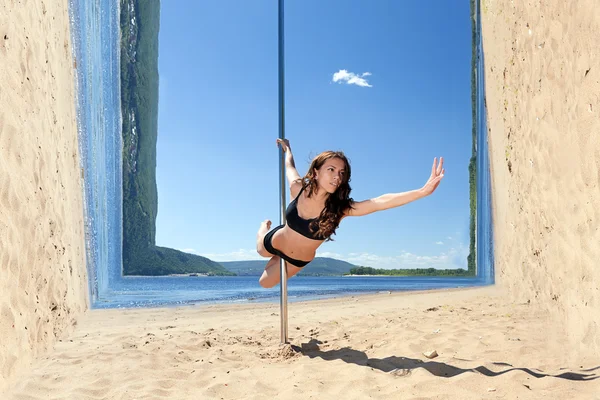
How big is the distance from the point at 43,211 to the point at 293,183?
177cm

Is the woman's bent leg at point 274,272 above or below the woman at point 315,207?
below

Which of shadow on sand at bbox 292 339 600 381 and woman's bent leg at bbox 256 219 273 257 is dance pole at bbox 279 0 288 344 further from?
shadow on sand at bbox 292 339 600 381

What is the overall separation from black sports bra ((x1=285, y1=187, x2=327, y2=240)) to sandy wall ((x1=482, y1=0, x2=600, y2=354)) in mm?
1662

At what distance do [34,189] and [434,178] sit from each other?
98.8 inches

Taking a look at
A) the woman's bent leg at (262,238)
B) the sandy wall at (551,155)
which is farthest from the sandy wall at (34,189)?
the sandy wall at (551,155)

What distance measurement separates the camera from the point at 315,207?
297cm

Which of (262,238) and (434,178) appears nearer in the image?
(434,178)

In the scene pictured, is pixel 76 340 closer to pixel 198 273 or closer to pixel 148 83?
pixel 198 273

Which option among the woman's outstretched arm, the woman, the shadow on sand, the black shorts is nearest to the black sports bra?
the woman

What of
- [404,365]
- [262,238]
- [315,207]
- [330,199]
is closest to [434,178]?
[330,199]

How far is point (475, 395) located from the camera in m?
2.04

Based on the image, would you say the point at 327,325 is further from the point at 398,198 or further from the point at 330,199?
the point at 398,198

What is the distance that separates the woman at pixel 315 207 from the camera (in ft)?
9.51

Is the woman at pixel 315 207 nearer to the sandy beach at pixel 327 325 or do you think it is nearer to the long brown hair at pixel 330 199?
the long brown hair at pixel 330 199
